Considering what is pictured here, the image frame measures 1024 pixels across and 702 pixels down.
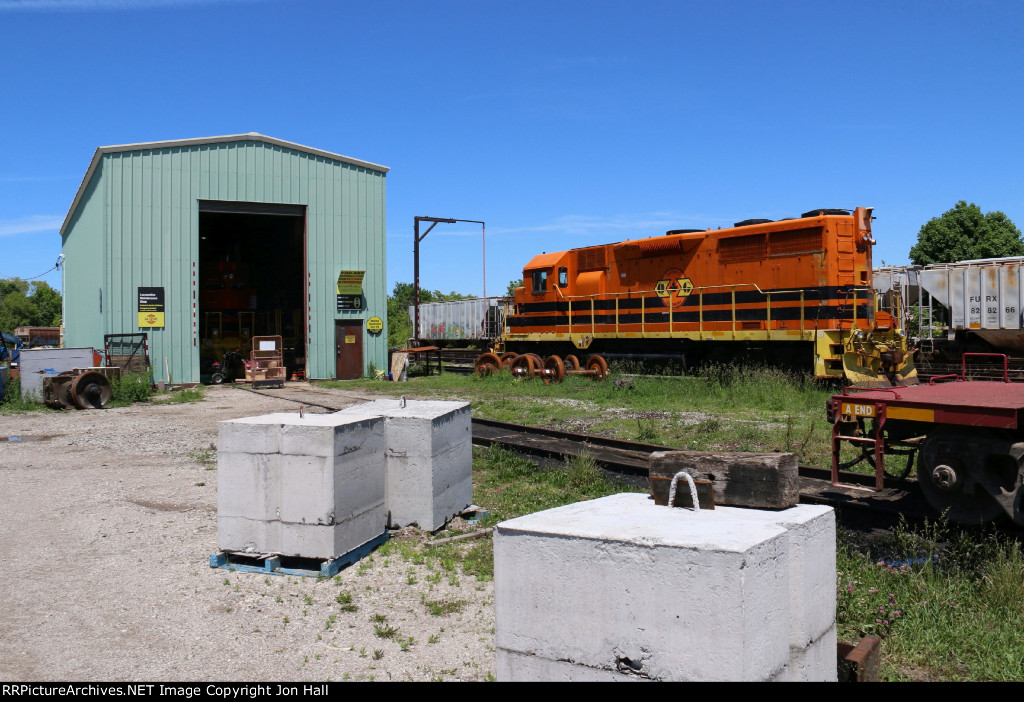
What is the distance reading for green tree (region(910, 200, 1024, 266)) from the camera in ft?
127

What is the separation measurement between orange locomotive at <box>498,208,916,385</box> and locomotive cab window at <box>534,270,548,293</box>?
3cm

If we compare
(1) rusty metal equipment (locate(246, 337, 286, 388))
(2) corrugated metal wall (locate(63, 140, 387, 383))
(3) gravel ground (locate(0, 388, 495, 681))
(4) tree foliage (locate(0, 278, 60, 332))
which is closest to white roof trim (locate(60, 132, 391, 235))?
(2) corrugated metal wall (locate(63, 140, 387, 383))

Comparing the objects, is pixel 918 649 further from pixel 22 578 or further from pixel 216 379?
pixel 216 379

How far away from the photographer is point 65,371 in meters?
17.9

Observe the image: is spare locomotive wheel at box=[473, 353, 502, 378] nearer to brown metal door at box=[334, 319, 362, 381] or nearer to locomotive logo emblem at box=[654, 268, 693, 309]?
brown metal door at box=[334, 319, 362, 381]

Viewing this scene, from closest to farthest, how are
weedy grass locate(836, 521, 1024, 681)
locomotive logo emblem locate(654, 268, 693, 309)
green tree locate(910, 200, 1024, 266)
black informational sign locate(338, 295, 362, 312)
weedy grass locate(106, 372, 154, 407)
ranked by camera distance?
weedy grass locate(836, 521, 1024, 681), weedy grass locate(106, 372, 154, 407), locomotive logo emblem locate(654, 268, 693, 309), black informational sign locate(338, 295, 362, 312), green tree locate(910, 200, 1024, 266)

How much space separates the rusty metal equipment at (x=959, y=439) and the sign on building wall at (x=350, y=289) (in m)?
21.5

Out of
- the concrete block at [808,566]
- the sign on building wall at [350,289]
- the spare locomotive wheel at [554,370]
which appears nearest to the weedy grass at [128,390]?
the sign on building wall at [350,289]

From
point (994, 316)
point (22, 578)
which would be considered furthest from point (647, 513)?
point (994, 316)

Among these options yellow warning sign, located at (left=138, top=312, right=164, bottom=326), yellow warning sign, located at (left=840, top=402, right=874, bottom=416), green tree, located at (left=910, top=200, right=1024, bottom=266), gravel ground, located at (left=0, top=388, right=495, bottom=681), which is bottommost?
gravel ground, located at (left=0, top=388, right=495, bottom=681)

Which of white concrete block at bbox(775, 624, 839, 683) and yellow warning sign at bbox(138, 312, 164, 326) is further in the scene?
yellow warning sign at bbox(138, 312, 164, 326)

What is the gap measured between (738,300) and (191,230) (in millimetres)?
16905

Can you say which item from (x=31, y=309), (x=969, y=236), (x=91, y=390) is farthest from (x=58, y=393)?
(x=31, y=309)

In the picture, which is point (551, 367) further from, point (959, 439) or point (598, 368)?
point (959, 439)
